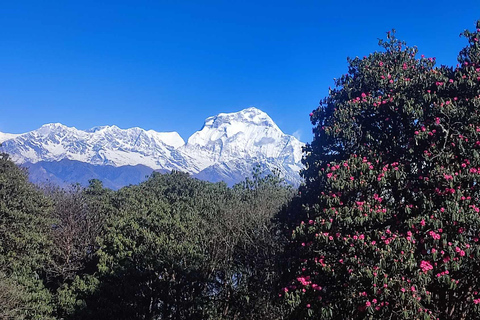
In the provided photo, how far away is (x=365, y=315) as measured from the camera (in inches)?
274

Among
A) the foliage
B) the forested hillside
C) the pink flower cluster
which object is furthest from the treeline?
the pink flower cluster

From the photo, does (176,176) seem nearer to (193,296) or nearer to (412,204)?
(193,296)

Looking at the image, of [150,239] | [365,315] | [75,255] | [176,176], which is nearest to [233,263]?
[150,239]

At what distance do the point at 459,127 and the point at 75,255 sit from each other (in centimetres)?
1925

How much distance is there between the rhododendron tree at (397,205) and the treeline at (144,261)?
860 cm

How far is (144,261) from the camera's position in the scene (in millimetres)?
18266

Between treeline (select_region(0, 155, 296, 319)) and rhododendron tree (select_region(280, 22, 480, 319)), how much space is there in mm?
8595

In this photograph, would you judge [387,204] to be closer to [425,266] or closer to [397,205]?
[397,205]

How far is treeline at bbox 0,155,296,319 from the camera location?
17.0m

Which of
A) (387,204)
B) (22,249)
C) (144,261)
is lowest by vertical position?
(22,249)

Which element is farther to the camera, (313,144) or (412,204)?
(313,144)

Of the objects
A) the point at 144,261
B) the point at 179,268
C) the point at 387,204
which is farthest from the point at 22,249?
the point at 387,204

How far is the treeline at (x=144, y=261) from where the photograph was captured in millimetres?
16984

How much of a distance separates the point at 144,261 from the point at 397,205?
13628 millimetres
